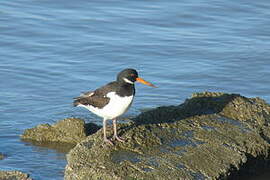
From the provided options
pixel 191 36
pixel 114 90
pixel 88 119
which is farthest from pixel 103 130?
pixel 191 36

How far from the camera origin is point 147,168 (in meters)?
7.98

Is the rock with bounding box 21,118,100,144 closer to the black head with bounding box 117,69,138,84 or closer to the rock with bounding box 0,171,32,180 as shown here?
the rock with bounding box 0,171,32,180

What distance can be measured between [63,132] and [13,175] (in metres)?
1.77

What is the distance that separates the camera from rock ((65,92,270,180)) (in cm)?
801

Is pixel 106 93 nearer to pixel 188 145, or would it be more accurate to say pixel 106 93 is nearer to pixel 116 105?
pixel 116 105

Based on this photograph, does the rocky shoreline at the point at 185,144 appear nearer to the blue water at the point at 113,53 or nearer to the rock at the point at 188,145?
the rock at the point at 188,145

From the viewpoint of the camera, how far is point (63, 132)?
10391mm

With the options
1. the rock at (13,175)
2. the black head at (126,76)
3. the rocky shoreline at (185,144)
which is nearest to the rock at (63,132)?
the rocky shoreline at (185,144)

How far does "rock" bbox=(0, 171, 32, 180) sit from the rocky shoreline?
2.89 feet

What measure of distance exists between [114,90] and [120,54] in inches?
258

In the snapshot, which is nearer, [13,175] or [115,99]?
[115,99]

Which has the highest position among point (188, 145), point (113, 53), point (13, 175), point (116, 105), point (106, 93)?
point (106, 93)

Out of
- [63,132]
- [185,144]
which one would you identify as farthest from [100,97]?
[63,132]

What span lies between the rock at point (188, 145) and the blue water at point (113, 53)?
5.20ft
